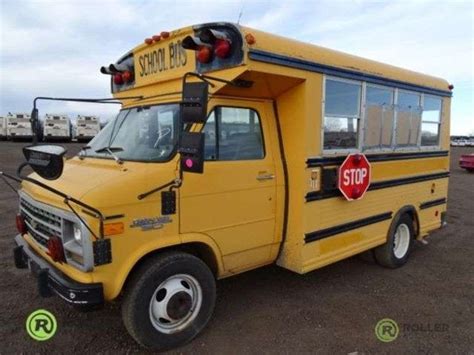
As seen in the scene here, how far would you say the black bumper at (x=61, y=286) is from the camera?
312 cm

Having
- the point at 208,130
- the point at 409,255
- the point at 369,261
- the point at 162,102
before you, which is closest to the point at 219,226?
the point at 208,130

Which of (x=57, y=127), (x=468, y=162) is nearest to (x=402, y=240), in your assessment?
(x=468, y=162)

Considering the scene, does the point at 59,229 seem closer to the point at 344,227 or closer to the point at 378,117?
the point at 344,227

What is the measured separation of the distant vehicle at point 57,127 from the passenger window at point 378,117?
2882cm

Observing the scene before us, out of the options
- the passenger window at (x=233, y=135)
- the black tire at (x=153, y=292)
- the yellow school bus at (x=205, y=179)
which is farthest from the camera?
the passenger window at (x=233, y=135)

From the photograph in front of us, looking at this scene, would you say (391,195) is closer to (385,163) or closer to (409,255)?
(385,163)

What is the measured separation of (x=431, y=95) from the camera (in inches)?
241

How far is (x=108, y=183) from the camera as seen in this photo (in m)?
3.22

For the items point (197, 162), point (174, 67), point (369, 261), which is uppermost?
point (174, 67)

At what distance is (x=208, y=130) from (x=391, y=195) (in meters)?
3.02

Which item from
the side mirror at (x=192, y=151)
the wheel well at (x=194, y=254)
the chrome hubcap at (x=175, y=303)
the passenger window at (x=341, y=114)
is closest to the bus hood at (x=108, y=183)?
the side mirror at (x=192, y=151)

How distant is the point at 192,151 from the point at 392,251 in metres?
3.91

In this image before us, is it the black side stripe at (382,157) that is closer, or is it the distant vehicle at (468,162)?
the black side stripe at (382,157)

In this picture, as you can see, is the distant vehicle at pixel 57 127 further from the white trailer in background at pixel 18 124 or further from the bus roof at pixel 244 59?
the bus roof at pixel 244 59
